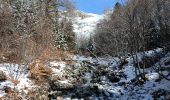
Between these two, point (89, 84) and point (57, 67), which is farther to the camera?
point (57, 67)

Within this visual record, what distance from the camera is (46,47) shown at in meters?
33.6

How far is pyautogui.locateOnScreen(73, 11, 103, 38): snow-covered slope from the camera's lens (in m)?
93.2

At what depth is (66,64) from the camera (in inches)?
1225

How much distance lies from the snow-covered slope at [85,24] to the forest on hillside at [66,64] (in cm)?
4592

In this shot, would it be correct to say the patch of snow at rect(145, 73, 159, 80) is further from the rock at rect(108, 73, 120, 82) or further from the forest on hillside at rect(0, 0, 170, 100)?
the rock at rect(108, 73, 120, 82)

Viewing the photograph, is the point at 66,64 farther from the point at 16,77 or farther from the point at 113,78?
the point at 16,77

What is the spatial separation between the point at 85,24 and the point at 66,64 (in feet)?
251

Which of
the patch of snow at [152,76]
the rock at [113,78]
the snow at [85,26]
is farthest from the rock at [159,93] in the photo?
the snow at [85,26]

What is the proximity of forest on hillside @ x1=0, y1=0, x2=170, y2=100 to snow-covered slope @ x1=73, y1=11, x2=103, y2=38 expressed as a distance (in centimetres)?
4592

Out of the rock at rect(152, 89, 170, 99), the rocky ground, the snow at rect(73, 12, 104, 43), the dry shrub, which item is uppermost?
the snow at rect(73, 12, 104, 43)

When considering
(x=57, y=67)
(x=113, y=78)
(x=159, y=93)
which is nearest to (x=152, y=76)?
(x=113, y=78)

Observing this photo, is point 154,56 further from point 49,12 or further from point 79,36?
point 79,36

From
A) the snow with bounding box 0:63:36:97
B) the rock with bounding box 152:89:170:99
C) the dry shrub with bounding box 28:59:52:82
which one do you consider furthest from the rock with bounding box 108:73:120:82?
the snow with bounding box 0:63:36:97

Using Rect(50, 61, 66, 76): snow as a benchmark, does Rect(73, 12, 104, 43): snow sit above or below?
above
